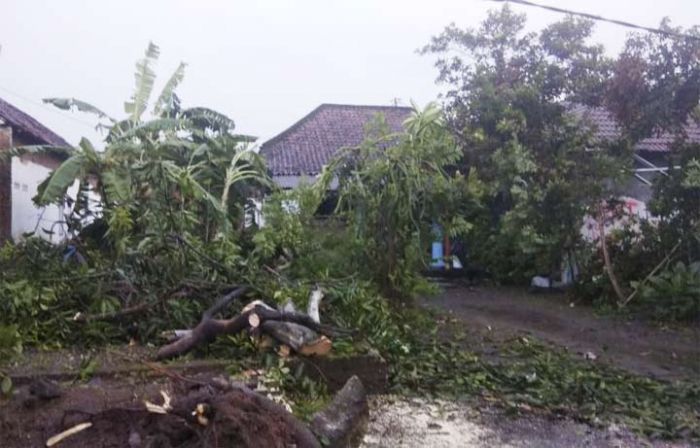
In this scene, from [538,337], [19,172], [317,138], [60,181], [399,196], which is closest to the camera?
[399,196]

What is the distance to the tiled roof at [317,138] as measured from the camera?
65.2ft

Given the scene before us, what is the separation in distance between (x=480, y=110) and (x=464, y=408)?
33.5 feet

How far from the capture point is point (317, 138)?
22.2m

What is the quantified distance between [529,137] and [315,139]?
32.2 feet

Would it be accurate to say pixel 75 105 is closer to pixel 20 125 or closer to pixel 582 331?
pixel 20 125

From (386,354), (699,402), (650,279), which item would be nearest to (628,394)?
(699,402)

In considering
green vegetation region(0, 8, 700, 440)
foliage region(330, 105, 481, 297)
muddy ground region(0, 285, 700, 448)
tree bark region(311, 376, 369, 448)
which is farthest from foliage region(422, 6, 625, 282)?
tree bark region(311, 376, 369, 448)

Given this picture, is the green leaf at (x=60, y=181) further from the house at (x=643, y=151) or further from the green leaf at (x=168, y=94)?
the house at (x=643, y=151)

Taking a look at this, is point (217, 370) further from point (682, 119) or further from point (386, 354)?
point (682, 119)

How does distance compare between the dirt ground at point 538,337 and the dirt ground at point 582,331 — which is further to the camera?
the dirt ground at point 582,331

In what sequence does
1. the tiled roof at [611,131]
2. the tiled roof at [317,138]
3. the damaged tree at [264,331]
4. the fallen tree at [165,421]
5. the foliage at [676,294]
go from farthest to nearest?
the tiled roof at [317,138] < the tiled roof at [611,131] < the foliage at [676,294] < the damaged tree at [264,331] < the fallen tree at [165,421]

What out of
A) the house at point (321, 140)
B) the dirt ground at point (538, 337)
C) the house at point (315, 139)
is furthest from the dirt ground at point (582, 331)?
the house at point (315, 139)

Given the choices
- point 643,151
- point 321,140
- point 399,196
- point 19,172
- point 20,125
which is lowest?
point 399,196

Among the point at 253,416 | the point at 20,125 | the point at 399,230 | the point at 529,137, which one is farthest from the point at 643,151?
the point at 253,416
